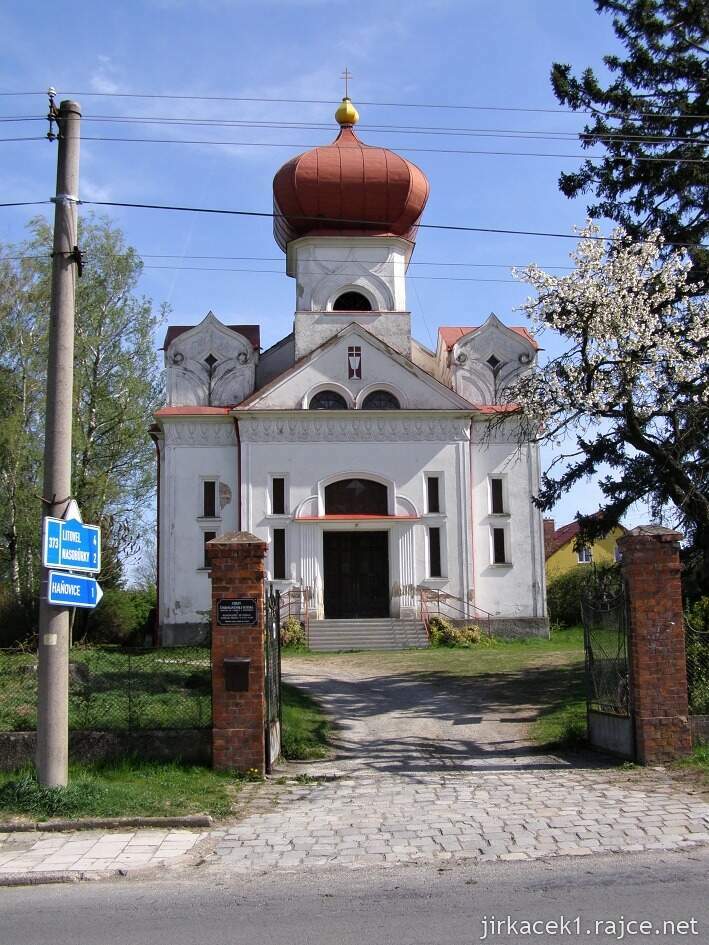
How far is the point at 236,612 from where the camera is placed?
1066 centimetres

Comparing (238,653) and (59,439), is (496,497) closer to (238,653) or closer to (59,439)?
(238,653)

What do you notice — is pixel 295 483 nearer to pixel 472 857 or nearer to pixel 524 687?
pixel 524 687

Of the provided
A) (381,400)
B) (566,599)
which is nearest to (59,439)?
(381,400)

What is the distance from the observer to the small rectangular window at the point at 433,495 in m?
Answer: 29.3

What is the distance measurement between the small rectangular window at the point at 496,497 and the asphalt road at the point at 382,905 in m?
22.6

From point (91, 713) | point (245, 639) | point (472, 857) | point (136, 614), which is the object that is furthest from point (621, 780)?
point (136, 614)

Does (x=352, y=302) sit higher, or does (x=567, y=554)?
(x=352, y=302)

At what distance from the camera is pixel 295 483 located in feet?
94.9

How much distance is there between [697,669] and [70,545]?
752 cm

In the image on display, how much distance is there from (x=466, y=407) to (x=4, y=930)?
79.9 ft

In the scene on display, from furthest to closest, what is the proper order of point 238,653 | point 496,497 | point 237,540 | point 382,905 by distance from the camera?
1. point 496,497
2. point 237,540
3. point 238,653
4. point 382,905

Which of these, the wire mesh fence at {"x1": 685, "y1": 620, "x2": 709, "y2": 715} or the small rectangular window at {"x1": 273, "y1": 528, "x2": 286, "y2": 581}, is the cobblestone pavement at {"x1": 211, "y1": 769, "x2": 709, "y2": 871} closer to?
the wire mesh fence at {"x1": 685, "y1": 620, "x2": 709, "y2": 715}

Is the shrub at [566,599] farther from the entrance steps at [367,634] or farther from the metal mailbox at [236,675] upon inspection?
the metal mailbox at [236,675]

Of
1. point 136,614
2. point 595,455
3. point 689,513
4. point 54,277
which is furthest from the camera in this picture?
point 136,614
